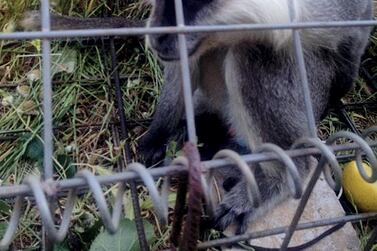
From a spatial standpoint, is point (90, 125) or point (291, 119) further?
A: point (90, 125)

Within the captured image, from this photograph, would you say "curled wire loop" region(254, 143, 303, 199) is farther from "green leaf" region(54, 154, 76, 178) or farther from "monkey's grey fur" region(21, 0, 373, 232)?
"green leaf" region(54, 154, 76, 178)

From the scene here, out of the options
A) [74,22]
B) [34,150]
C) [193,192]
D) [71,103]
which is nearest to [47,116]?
[193,192]

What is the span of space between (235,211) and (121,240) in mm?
535

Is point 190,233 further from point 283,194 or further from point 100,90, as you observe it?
point 100,90

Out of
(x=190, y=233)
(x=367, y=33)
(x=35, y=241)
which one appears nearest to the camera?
(x=190, y=233)

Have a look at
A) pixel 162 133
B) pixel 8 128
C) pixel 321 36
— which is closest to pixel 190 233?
pixel 321 36

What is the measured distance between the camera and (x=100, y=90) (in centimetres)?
280

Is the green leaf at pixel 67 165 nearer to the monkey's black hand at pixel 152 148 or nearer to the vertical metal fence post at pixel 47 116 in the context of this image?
the monkey's black hand at pixel 152 148

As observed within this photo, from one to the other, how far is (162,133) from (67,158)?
41 centimetres

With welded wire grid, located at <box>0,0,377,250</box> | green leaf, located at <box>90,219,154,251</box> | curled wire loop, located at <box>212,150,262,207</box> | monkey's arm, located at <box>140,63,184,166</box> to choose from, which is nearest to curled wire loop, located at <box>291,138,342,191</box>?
welded wire grid, located at <box>0,0,377,250</box>

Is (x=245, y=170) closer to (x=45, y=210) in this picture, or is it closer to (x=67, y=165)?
(x=45, y=210)

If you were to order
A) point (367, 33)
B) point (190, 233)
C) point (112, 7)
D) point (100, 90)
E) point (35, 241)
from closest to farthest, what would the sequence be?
point (190, 233) < point (35, 241) < point (367, 33) < point (100, 90) < point (112, 7)

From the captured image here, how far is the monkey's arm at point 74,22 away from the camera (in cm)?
273

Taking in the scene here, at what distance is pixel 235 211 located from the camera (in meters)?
2.40
